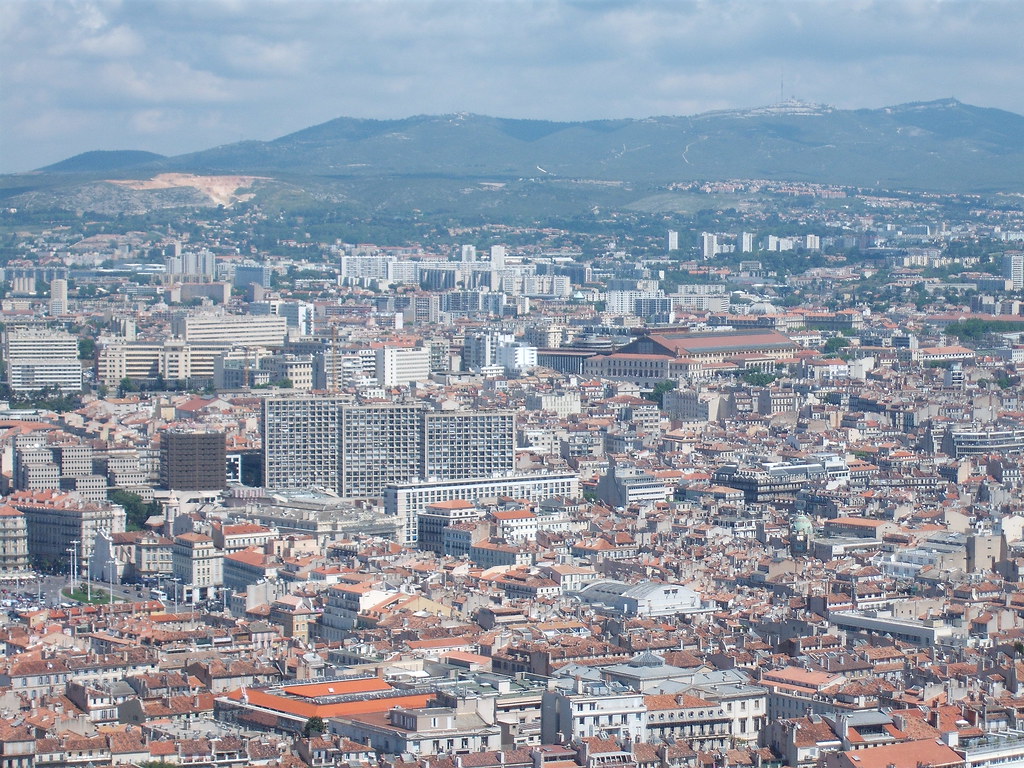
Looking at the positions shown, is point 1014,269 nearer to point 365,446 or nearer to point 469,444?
point 469,444

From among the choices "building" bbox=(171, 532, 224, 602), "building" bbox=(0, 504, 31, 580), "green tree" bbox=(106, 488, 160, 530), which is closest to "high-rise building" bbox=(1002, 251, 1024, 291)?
"green tree" bbox=(106, 488, 160, 530)

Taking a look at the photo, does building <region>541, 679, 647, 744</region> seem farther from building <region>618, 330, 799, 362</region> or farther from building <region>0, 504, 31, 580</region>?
building <region>618, 330, 799, 362</region>

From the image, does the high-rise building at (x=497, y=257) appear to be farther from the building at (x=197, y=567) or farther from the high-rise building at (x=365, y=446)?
the building at (x=197, y=567)

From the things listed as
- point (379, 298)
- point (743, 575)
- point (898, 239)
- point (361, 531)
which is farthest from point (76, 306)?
point (743, 575)

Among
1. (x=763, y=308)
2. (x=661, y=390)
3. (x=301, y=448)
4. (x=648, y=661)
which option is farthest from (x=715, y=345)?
(x=648, y=661)

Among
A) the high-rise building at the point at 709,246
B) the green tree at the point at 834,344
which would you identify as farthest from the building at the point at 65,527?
the high-rise building at the point at 709,246

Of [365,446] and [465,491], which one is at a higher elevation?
[365,446]
